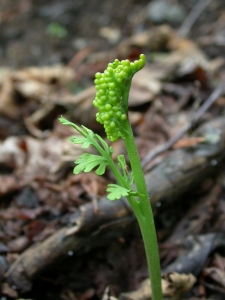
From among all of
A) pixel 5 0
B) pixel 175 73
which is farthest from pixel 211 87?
pixel 5 0

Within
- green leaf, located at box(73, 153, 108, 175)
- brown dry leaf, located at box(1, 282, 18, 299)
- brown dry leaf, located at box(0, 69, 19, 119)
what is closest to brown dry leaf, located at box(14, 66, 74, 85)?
brown dry leaf, located at box(0, 69, 19, 119)

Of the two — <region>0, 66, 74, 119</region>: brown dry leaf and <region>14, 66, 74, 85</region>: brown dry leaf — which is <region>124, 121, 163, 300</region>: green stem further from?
<region>14, 66, 74, 85</region>: brown dry leaf

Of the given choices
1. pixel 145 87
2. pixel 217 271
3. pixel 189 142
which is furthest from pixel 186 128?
pixel 217 271

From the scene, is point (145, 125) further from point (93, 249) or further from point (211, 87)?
point (93, 249)

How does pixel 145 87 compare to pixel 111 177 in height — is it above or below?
above

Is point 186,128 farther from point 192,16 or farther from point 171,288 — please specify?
point 192,16

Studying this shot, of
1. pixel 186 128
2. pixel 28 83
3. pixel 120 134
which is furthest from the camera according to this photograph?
pixel 28 83
